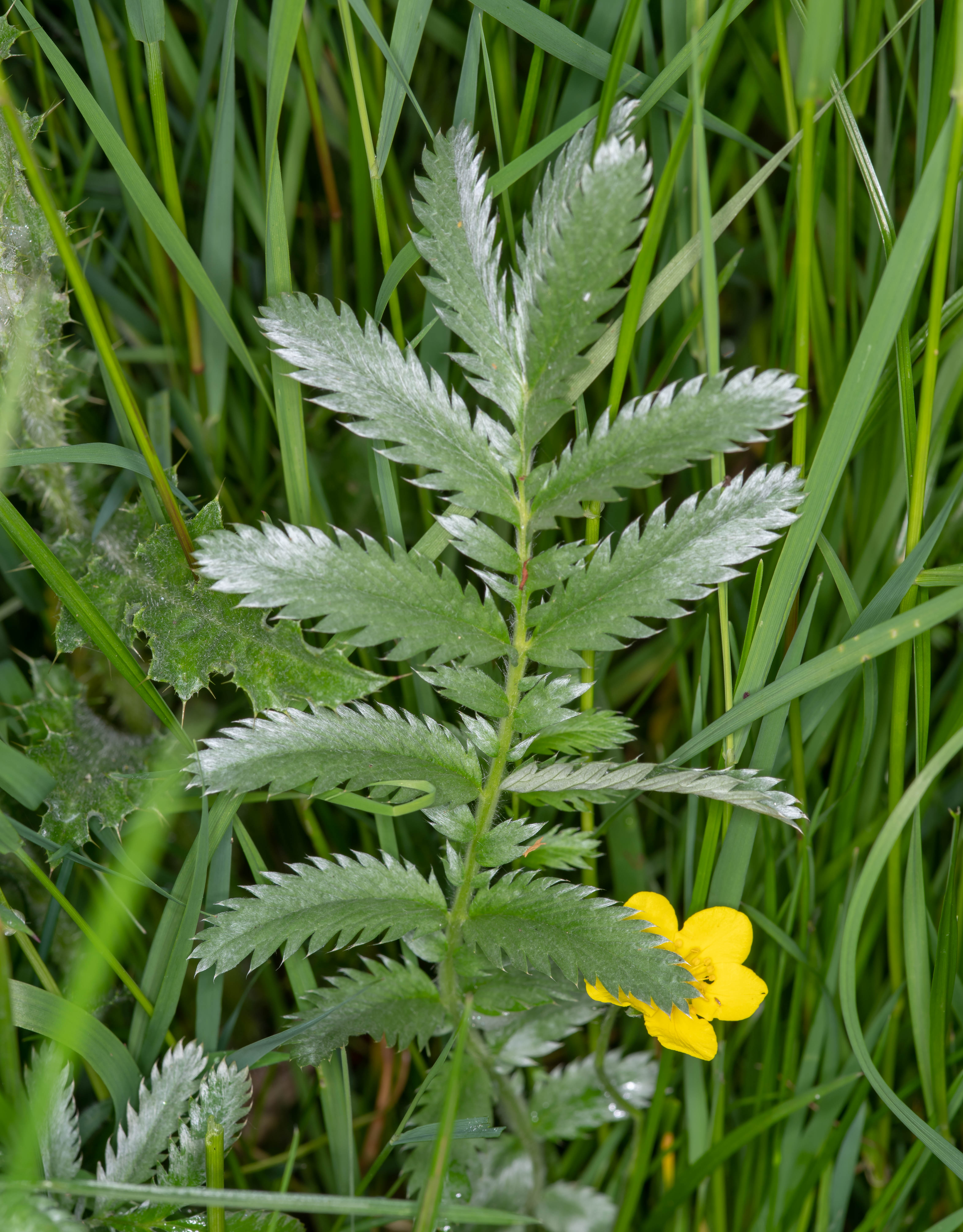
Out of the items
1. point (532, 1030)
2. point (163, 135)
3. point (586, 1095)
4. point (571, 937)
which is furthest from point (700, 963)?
point (163, 135)

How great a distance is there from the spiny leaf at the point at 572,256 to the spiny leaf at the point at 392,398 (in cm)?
5

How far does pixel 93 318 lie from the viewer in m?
0.83

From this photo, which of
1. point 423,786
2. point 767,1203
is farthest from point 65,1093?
point 767,1203

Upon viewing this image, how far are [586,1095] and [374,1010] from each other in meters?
Answer: 0.45

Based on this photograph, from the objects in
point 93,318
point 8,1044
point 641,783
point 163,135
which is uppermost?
point 163,135

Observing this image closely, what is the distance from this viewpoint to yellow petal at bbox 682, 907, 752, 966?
888 mm

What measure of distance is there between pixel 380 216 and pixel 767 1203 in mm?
1257

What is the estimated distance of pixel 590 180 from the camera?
26.5 inches

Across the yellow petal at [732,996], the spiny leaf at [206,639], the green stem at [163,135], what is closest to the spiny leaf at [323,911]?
the spiny leaf at [206,639]

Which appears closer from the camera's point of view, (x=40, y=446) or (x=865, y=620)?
(x=865, y=620)

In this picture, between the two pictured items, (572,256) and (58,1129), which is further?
(58,1129)

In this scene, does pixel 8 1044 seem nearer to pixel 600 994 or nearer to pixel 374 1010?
pixel 374 1010

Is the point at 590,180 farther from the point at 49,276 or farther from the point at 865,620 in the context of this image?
the point at 49,276

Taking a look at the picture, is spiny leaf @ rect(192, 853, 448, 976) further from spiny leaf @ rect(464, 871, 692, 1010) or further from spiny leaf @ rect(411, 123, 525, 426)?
spiny leaf @ rect(411, 123, 525, 426)
